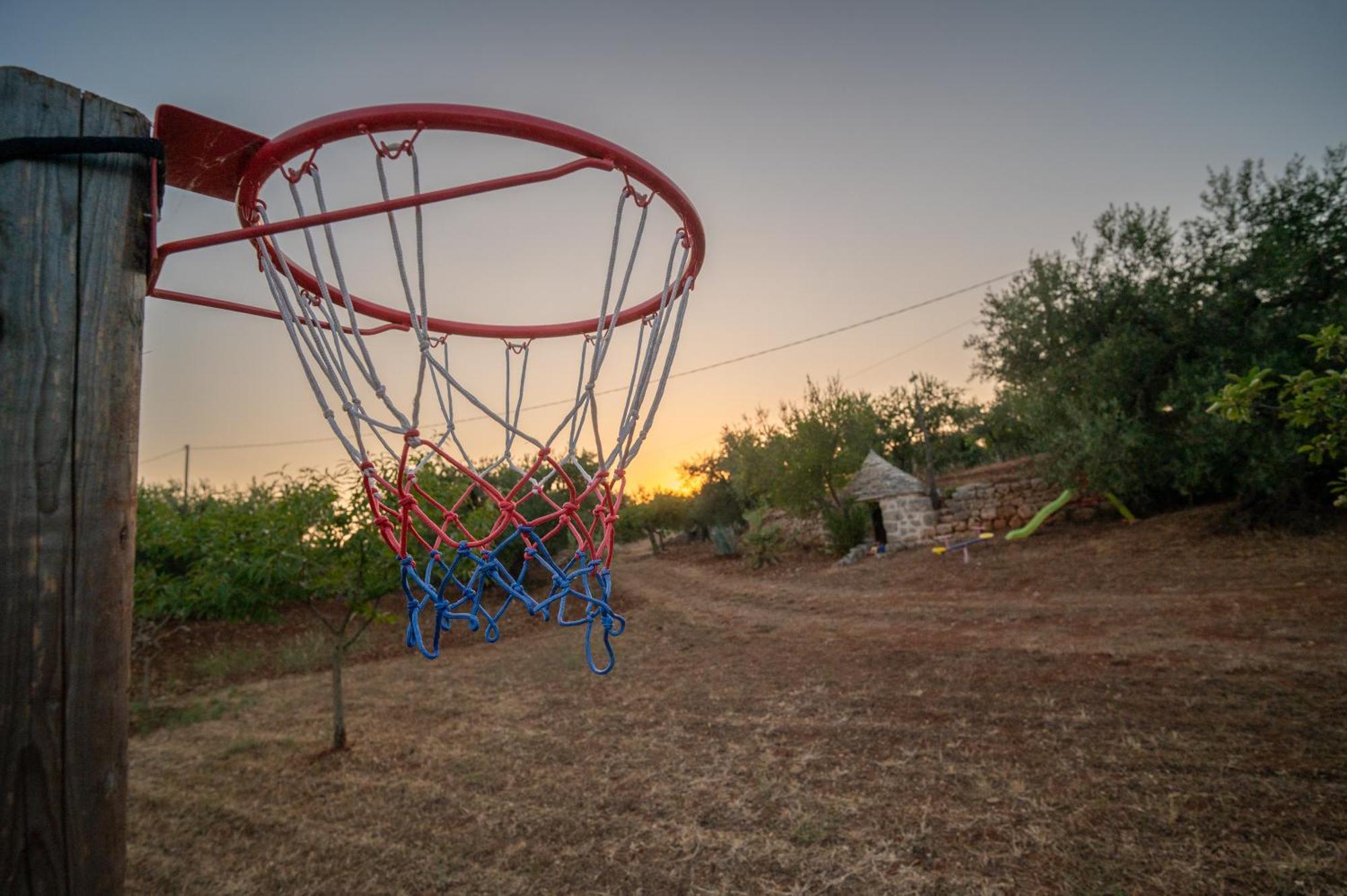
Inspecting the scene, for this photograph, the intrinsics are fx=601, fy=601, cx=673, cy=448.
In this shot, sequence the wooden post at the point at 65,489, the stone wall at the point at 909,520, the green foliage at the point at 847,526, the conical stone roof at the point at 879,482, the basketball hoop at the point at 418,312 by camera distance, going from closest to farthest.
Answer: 1. the wooden post at the point at 65,489
2. the basketball hoop at the point at 418,312
3. the stone wall at the point at 909,520
4. the conical stone roof at the point at 879,482
5. the green foliage at the point at 847,526

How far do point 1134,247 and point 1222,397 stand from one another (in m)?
12.6

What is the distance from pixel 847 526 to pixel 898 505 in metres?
1.54

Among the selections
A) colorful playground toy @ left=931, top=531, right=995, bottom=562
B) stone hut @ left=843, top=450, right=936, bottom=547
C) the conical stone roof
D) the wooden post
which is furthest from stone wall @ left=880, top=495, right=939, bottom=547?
the wooden post

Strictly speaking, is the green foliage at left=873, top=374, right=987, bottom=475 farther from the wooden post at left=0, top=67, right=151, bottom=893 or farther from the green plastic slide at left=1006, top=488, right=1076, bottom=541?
the wooden post at left=0, top=67, right=151, bottom=893

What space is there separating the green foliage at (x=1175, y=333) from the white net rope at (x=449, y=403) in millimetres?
11893

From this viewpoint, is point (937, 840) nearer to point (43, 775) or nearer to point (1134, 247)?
point (43, 775)

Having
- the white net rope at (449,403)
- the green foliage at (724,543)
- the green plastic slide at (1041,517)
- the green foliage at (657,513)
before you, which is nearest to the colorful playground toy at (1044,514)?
the green plastic slide at (1041,517)

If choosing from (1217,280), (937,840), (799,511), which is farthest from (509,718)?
(1217,280)

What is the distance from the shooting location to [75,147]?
1.18m

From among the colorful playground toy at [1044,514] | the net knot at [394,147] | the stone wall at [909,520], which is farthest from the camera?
the stone wall at [909,520]

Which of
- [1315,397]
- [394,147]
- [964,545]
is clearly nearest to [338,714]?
[394,147]

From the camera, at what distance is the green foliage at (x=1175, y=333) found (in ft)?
36.1

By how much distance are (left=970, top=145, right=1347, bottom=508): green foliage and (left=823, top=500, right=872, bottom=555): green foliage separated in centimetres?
496

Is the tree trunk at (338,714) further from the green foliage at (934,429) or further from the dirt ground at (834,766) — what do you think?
the green foliage at (934,429)
